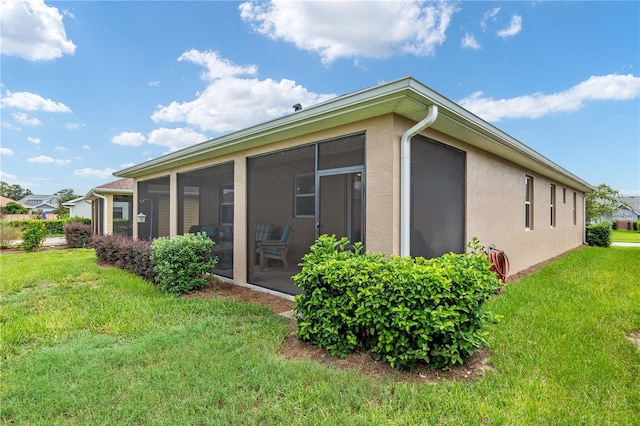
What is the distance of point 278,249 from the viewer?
20.6ft

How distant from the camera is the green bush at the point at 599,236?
15.1 meters

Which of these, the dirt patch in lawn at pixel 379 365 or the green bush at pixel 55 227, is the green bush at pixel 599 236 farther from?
the green bush at pixel 55 227

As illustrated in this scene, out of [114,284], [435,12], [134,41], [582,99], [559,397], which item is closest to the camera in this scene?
[559,397]

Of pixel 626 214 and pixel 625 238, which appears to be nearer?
pixel 625 238

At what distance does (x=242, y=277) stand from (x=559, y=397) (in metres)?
4.89

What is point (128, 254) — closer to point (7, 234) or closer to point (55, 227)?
point (7, 234)

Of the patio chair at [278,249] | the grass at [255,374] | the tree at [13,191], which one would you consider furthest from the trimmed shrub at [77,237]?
the tree at [13,191]

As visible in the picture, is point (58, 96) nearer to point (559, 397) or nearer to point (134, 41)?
point (134, 41)

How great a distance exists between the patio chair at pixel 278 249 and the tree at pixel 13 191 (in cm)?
6532

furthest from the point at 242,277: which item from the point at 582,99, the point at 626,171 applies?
the point at 626,171

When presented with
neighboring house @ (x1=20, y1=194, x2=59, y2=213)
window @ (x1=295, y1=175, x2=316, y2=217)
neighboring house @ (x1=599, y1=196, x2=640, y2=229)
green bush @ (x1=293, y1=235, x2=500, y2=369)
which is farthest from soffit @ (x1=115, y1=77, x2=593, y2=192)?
neighboring house @ (x1=20, y1=194, x2=59, y2=213)

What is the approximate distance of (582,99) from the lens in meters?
11.7

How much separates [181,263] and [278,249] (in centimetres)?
177

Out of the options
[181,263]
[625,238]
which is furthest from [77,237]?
[625,238]
